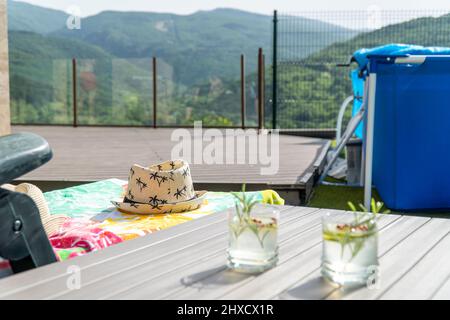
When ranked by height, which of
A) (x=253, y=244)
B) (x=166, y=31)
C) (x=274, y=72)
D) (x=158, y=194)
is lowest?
(x=158, y=194)

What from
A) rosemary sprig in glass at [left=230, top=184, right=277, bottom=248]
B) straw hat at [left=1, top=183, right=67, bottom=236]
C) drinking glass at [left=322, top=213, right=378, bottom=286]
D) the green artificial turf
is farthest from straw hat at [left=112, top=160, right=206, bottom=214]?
the green artificial turf

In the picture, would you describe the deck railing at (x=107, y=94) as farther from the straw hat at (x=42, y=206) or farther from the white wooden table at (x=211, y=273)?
the white wooden table at (x=211, y=273)

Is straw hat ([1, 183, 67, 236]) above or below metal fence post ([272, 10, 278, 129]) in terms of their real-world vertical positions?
below

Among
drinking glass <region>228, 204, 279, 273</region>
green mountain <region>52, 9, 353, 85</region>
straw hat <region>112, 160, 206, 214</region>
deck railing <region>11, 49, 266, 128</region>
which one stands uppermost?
green mountain <region>52, 9, 353, 85</region>

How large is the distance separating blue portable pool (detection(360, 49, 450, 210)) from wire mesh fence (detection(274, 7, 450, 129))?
4.75 m

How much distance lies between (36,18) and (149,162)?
2446cm

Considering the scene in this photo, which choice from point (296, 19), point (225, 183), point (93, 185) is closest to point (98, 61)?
point (296, 19)

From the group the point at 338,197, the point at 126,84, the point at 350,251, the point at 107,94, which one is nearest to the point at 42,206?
the point at 350,251

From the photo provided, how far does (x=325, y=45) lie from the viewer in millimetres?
9094

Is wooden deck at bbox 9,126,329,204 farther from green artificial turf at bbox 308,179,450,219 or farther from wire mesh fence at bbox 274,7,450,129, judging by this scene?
wire mesh fence at bbox 274,7,450,129

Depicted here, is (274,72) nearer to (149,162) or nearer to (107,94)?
(107,94)

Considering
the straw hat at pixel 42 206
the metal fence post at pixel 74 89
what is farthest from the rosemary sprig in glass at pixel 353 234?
the metal fence post at pixel 74 89

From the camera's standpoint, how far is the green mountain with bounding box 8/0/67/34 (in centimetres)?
2517
